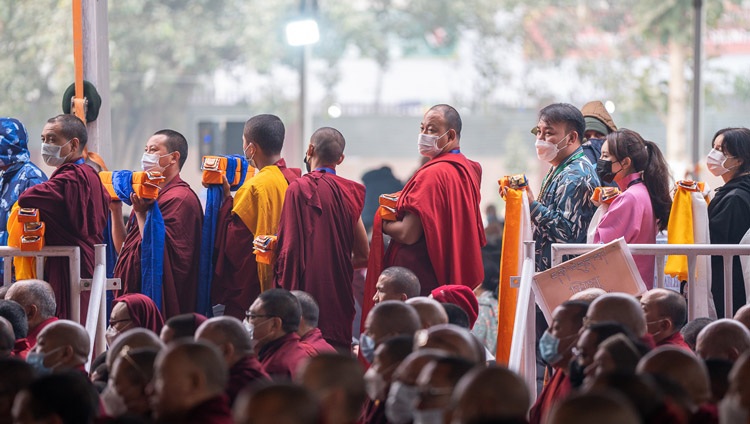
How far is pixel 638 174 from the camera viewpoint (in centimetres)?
701

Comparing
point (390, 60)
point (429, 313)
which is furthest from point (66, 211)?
point (390, 60)

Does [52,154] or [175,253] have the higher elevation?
[52,154]

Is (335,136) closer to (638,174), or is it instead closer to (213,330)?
(638,174)

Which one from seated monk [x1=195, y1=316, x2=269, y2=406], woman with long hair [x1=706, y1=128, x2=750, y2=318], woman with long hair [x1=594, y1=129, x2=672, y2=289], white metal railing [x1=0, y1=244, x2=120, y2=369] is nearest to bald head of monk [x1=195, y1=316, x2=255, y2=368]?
seated monk [x1=195, y1=316, x2=269, y2=406]

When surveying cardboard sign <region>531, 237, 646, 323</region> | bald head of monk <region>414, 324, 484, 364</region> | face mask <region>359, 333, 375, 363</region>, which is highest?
cardboard sign <region>531, 237, 646, 323</region>

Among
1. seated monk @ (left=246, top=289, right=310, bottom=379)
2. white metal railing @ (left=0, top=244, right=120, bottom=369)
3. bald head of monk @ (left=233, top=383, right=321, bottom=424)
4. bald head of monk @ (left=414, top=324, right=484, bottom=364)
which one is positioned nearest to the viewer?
bald head of monk @ (left=233, top=383, right=321, bottom=424)

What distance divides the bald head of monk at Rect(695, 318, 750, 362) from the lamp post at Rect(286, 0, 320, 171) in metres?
9.38

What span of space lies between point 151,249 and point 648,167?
2.78m

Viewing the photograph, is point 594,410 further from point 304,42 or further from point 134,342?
point 304,42

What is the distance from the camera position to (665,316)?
574 centimetres

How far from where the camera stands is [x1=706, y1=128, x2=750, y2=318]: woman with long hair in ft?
22.5

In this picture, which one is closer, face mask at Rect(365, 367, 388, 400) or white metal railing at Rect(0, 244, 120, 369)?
face mask at Rect(365, 367, 388, 400)

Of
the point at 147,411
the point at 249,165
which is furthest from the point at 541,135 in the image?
the point at 147,411

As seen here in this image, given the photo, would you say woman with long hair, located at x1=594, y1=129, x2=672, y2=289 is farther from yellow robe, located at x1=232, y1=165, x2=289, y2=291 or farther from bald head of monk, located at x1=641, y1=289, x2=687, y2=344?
yellow robe, located at x1=232, y1=165, x2=289, y2=291
